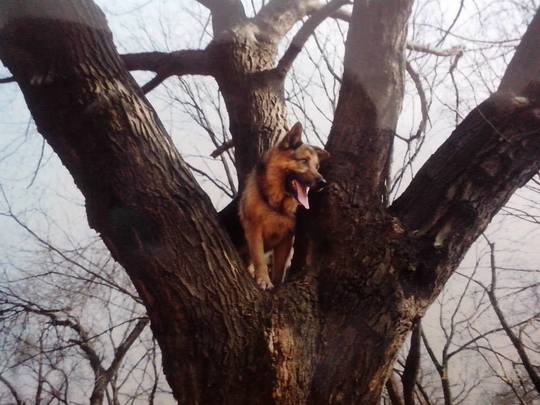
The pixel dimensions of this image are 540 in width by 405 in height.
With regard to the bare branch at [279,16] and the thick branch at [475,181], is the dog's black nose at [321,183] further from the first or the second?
the bare branch at [279,16]

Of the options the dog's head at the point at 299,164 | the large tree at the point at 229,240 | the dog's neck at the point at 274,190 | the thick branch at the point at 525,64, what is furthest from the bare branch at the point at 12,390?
the thick branch at the point at 525,64

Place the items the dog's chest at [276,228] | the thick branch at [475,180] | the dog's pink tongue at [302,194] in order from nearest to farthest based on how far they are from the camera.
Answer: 1. the thick branch at [475,180]
2. the dog's pink tongue at [302,194]
3. the dog's chest at [276,228]

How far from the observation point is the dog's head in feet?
10.2

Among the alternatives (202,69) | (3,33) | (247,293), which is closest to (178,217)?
(247,293)

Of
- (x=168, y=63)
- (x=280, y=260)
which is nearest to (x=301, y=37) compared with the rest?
(x=168, y=63)

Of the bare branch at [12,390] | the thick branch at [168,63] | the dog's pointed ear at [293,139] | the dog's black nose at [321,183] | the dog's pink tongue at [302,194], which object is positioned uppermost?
the thick branch at [168,63]

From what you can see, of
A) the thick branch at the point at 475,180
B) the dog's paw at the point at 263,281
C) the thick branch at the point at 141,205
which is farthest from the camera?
the dog's paw at the point at 263,281

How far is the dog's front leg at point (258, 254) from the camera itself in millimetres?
3266

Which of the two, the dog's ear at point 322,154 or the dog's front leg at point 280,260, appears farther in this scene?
the dog's front leg at point 280,260

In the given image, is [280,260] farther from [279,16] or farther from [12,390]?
[12,390]

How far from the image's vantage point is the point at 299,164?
11.4 ft

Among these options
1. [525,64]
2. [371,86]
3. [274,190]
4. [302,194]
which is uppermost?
[371,86]

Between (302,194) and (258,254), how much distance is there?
1.83 ft

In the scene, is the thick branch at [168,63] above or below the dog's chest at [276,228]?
above
